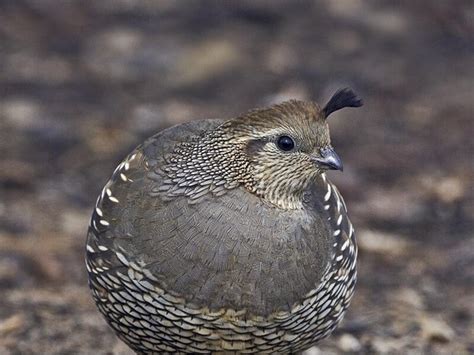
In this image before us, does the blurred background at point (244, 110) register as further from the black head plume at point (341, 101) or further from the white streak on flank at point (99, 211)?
the black head plume at point (341, 101)

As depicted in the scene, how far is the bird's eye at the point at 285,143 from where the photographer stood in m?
4.85

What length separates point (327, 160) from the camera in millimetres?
4871

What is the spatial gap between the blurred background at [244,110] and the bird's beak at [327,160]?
1706 mm

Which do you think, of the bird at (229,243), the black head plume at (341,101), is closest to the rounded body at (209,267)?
the bird at (229,243)

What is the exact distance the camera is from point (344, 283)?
5.24 metres

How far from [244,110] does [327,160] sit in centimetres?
405

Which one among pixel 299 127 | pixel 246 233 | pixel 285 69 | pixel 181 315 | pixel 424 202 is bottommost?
pixel 181 315

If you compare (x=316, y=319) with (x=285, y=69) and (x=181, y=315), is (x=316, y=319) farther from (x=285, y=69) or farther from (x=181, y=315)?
(x=285, y=69)

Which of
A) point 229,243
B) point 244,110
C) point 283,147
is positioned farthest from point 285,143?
point 244,110

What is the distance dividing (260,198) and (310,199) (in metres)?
0.36

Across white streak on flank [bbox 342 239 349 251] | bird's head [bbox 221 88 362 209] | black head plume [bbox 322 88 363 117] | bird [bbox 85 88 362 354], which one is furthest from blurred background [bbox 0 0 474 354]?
black head plume [bbox 322 88 363 117]

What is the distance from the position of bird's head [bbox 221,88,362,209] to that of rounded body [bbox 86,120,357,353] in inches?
3.9

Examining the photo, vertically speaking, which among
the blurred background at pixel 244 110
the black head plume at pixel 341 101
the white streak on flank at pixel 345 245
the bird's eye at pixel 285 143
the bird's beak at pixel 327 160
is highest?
the blurred background at pixel 244 110

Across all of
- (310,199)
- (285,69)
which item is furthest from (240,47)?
(310,199)
